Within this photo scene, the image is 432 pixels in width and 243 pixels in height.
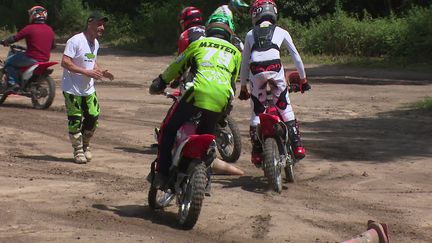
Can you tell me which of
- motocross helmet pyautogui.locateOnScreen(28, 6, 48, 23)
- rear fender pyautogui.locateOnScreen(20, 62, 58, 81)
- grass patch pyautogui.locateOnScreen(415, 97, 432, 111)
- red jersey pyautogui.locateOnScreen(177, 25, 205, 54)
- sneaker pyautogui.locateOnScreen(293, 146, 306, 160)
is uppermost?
red jersey pyautogui.locateOnScreen(177, 25, 205, 54)

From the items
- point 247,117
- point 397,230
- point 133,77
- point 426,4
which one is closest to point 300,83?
point 397,230

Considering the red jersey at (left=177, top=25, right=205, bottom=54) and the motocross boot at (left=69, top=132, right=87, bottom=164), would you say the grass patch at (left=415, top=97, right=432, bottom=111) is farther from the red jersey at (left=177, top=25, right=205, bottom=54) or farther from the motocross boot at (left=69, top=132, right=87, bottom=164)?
the motocross boot at (left=69, top=132, right=87, bottom=164)

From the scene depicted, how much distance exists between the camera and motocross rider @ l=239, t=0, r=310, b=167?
10352mm

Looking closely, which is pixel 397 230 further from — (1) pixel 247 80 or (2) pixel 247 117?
(2) pixel 247 117

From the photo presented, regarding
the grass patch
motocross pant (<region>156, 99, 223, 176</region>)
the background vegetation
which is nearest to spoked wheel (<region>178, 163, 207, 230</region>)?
motocross pant (<region>156, 99, 223, 176</region>)

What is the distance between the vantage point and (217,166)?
11180mm

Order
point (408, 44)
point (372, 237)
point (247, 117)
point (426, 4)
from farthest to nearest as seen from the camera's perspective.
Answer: point (426, 4), point (408, 44), point (247, 117), point (372, 237)

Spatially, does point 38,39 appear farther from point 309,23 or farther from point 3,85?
point 309,23

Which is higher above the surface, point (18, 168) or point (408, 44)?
point (18, 168)

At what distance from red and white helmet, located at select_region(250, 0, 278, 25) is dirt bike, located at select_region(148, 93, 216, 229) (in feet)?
8.23

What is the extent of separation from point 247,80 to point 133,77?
13.8m

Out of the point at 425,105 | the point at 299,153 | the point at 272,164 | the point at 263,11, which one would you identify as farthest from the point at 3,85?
the point at 272,164

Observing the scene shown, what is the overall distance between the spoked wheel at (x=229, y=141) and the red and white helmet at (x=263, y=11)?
175cm

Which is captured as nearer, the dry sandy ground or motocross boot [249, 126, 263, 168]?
the dry sandy ground
